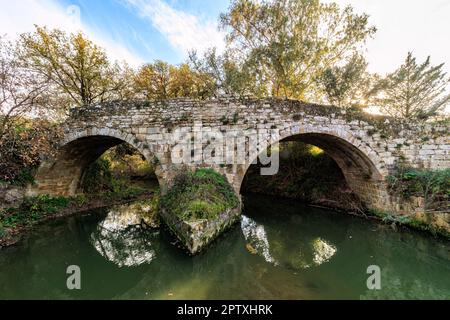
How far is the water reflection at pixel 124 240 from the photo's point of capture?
14.9ft

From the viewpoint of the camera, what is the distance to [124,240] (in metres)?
5.60

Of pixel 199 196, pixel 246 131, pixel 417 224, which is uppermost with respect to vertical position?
pixel 246 131

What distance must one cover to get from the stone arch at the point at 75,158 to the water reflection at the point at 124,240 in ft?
5.43

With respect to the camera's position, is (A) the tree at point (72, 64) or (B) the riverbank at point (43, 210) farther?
(A) the tree at point (72, 64)

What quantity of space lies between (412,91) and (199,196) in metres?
13.4

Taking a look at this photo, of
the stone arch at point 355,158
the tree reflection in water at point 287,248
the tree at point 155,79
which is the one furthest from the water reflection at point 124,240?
the tree at point 155,79

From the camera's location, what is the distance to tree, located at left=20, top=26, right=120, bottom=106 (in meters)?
9.77

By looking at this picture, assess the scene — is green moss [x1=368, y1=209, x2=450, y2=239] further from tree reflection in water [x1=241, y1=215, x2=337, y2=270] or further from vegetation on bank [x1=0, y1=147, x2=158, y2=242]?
vegetation on bank [x1=0, y1=147, x2=158, y2=242]

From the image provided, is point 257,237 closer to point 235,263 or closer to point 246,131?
point 235,263

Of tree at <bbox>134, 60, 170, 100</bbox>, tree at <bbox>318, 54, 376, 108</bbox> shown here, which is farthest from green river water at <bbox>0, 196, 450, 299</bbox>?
tree at <bbox>134, 60, 170, 100</bbox>

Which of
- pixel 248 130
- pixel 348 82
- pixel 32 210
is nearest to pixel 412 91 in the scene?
pixel 348 82

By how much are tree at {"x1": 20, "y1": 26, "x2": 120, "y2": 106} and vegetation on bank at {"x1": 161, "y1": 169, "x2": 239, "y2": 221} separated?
8246mm
